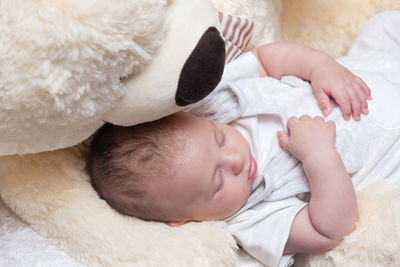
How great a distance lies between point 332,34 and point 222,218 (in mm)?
643

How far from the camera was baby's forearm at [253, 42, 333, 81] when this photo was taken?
107cm

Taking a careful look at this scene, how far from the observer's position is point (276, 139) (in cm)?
99

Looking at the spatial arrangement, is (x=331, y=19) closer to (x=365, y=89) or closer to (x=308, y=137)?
(x=365, y=89)

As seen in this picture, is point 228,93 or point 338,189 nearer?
point 338,189

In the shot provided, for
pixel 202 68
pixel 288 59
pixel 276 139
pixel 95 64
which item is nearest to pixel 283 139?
pixel 276 139

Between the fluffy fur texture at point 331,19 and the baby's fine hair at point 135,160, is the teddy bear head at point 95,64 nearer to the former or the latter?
the baby's fine hair at point 135,160

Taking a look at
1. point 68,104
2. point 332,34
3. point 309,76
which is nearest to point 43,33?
point 68,104

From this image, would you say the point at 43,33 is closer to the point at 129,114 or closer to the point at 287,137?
the point at 129,114

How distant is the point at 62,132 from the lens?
2.15ft

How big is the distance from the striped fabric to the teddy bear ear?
35cm

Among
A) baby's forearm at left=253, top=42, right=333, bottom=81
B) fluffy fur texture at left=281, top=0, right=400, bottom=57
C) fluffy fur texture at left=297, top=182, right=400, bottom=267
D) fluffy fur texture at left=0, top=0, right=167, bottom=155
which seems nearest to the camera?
fluffy fur texture at left=0, top=0, right=167, bottom=155

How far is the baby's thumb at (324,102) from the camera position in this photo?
3.22ft

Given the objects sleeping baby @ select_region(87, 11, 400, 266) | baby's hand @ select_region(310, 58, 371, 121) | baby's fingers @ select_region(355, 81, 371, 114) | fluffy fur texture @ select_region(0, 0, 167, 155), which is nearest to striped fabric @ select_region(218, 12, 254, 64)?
sleeping baby @ select_region(87, 11, 400, 266)

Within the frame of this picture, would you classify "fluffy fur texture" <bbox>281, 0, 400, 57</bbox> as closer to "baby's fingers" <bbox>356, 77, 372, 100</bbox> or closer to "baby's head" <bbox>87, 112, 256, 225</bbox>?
"baby's fingers" <bbox>356, 77, 372, 100</bbox>
